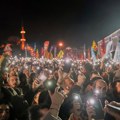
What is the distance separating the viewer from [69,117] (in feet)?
18.9

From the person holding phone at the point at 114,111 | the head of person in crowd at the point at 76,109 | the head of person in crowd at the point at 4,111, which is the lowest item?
the head of person in crowd at the point at 76,109

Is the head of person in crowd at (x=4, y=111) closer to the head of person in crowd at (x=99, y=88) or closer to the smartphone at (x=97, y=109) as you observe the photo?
the smartphone at (x=97, y=109)

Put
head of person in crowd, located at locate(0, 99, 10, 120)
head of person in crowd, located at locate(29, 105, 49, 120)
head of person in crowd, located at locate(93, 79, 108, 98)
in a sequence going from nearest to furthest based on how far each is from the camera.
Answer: head of person in crowd, located at locate(0, 99, 10, 120) < head of person in crowd, located at locate(29, 105, 49, 120) < head of person in crowd, located at locate(93, 79, 108, 98)

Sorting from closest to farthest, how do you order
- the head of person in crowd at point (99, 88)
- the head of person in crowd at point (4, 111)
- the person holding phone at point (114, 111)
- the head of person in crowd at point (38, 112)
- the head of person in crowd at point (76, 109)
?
the person holding phone at point (114, 111) → the head of person in crowd at point (4, 111) → the head of person in crowd at point (38, 112) → the head of person in crowd at point (76, 109) → the head of person in crowd at point (99, 88)

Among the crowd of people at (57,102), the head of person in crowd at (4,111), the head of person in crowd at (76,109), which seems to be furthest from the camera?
the head of person in crowd at (76,109)

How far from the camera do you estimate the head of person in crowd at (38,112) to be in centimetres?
445

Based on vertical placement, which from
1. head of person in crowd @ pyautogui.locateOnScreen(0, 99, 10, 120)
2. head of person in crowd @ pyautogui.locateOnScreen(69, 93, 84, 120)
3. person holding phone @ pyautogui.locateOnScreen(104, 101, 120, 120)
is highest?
person holding phone @ pyautogui.locateOnScreen(104, 101, 120, 120)

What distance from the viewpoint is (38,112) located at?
4.52 meters

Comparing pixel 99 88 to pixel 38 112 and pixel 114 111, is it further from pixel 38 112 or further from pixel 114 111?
pixel 114 111

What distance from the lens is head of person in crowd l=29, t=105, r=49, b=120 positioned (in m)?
4.45

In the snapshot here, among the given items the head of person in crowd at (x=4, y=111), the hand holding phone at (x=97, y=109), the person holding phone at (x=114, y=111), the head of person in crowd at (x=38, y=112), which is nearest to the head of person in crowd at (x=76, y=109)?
the hand holding phone at (x=97, y=109)

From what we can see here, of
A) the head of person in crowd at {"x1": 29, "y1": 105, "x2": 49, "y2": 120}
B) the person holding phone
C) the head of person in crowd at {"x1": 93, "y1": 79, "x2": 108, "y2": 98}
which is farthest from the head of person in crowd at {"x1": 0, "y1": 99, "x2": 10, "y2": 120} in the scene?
the head of person in crowd at {"x1": 93, "y1": 79, "x2": 108, "y2": 98}

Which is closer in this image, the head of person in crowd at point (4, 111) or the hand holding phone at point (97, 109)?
the head of person in crowd at point (4, 111)

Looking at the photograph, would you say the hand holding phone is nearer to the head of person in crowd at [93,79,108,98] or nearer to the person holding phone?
the head of person in crowd at [93,79,108,98]
